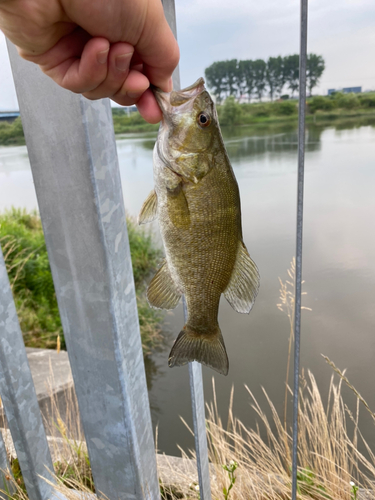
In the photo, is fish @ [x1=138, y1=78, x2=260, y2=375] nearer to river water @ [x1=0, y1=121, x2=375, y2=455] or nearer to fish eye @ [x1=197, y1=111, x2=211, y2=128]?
fish eye @ [x1=197, y1=111, x2=211, y2=128]

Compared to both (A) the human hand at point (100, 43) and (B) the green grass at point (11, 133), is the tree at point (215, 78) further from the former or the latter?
(B) the green grass at point (11, 133)

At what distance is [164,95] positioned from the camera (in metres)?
0.74

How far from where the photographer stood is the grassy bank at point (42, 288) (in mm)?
4266

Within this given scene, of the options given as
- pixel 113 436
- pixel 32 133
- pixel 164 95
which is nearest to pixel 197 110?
pixel 164 95

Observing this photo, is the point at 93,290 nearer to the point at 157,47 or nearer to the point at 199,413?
the point at 199,413

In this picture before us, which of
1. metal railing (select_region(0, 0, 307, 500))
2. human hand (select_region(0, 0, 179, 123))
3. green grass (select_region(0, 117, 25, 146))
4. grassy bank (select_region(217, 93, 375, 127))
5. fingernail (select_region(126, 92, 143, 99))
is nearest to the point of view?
human hand (select_region(0, 0, 179, 123))

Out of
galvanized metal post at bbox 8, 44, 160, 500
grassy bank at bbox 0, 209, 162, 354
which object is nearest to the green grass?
grassy bank at bbox 0, 209, 162, 354

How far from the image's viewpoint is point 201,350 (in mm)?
749

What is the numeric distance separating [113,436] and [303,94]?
996mm

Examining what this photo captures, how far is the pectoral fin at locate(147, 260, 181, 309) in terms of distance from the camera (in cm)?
76

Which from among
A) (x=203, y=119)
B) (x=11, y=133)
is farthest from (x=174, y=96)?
(x=11, y=133)

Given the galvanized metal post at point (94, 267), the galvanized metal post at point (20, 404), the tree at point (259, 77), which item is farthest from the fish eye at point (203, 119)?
the tree at point (259, 77)

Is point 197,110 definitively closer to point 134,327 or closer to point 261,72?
point 134,327

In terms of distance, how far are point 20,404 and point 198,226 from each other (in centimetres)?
92
